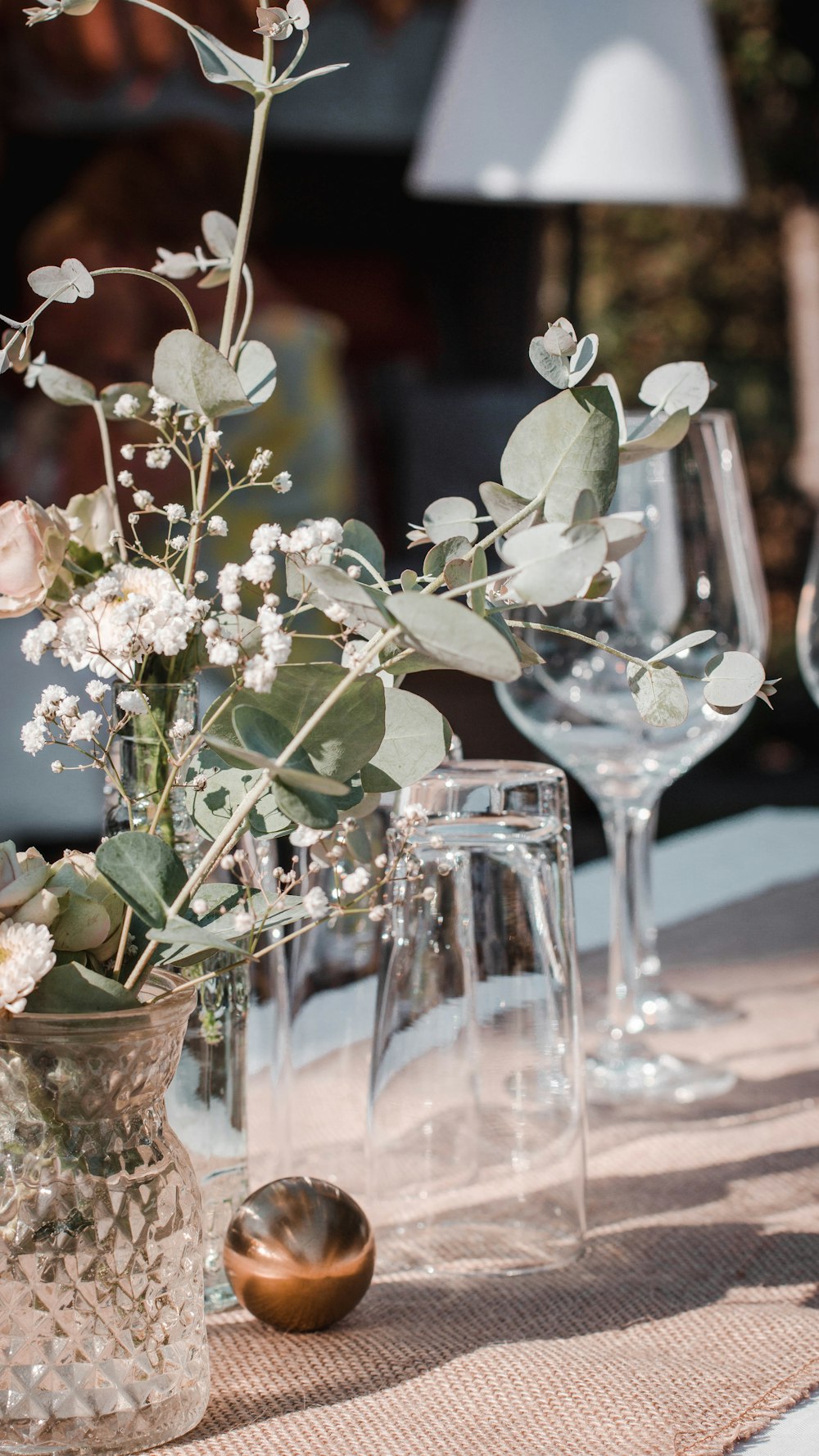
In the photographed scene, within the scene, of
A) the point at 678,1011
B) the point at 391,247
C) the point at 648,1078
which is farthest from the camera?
the point at 391,247

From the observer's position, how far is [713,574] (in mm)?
765

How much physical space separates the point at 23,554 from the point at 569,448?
0.51 feet

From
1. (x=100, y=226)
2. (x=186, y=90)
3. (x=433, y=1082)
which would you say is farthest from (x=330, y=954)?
(x=186, y=90)

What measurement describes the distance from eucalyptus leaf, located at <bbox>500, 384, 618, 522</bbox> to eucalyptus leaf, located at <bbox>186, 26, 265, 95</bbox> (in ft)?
0.41

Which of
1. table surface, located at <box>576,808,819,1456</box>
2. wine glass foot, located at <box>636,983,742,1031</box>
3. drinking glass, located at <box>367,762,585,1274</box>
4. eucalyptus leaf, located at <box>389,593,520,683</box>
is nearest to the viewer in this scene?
eucalyptus leaf, located at <box>389,593,520,683</box>

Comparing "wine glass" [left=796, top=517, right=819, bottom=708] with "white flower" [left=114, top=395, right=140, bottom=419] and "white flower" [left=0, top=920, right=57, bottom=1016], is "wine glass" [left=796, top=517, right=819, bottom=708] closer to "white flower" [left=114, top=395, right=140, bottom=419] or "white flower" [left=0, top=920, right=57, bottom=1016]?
"white flower" [left=114, top=395, right=140, bottom=419]

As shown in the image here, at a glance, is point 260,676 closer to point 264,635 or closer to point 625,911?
point 264,635

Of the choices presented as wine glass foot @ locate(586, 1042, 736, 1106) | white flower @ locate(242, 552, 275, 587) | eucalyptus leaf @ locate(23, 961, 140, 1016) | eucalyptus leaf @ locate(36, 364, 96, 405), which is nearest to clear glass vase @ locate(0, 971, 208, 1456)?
eucalyptus leaf @ locate(23, 961, 140, 1016)

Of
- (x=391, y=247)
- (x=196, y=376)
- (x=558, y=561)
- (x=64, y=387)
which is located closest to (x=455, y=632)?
(x=558, y=561)

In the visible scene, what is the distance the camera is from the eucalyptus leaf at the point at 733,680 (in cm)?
42

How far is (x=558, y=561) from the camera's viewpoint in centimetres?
36

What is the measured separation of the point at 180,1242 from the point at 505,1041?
0.17m

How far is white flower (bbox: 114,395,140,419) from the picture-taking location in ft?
1.67

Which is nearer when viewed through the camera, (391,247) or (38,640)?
(38,640)
